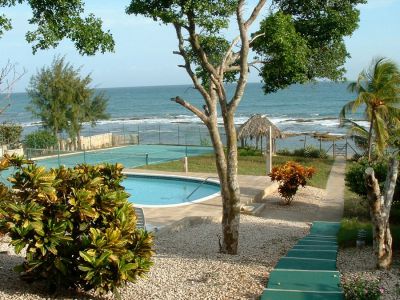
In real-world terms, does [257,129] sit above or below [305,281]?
above

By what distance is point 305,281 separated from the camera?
656 cm

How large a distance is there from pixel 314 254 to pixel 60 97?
27172mm

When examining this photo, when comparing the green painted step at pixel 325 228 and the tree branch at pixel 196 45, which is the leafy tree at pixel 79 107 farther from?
the tree branch at pixel 196 45

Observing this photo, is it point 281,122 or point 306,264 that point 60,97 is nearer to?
point 306,264

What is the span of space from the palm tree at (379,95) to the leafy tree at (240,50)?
26.6 ft

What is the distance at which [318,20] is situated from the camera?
10.1m

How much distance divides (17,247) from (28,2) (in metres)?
3.05

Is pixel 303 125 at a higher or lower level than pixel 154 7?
lower

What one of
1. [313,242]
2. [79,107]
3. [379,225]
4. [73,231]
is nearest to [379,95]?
[313,242]

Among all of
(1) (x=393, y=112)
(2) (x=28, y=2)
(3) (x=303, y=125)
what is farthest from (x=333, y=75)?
(3) (x=303, y=125)

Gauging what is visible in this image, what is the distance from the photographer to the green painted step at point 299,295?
236 inches

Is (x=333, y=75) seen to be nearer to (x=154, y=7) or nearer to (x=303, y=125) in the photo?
(x=154, y=7)

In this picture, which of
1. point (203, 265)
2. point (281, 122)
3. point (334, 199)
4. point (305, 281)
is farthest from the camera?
point (281, 122)

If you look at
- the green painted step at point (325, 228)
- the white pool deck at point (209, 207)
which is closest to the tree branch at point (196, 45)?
the green painted step at point (325, 228)
